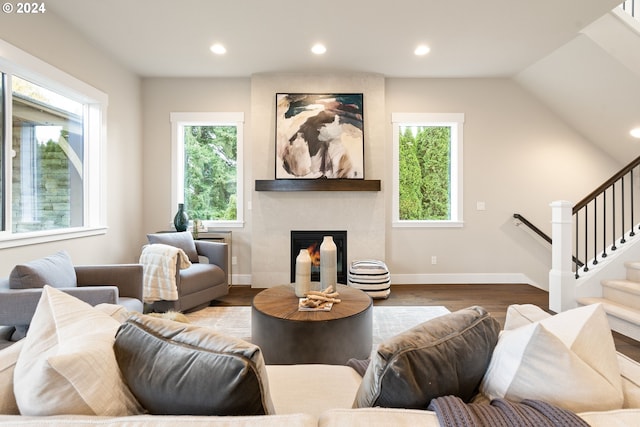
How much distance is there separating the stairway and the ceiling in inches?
99.1

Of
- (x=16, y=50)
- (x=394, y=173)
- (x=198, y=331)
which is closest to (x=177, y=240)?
(x=16, y=50)

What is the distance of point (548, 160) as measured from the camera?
4715 mm

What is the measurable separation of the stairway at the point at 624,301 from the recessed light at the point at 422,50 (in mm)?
Result: 3002

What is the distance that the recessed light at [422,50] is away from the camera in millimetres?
3750

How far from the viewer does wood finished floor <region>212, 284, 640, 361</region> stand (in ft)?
12.5

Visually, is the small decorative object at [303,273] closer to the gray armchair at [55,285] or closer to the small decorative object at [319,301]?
the small decorative object at [319,301]

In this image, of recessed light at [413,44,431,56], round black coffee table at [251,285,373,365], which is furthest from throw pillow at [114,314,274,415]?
recessed light at [413,44,431,56]

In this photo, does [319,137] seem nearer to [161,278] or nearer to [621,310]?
[161,278]

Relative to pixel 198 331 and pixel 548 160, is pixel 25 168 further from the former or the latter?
pixel 548 160

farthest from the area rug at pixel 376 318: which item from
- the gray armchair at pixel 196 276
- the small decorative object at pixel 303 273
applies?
the small decorative object at pixel 303 273

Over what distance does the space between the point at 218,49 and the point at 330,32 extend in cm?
131

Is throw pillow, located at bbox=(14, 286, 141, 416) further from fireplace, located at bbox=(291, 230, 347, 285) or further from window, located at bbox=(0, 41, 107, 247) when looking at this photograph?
fireplace, located at bbox=(291, 230, 347, 285)

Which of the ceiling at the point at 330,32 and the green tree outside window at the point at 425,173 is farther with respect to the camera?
the green tree outside window at the point at 425,173

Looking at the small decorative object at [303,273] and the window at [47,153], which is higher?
the window at [47,153]
